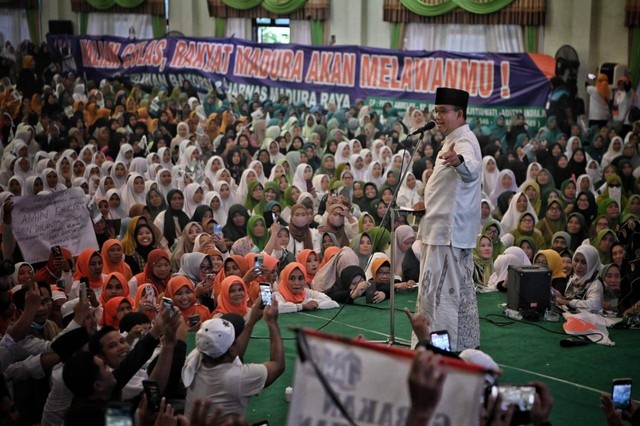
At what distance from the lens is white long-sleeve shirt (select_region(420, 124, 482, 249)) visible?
533cm

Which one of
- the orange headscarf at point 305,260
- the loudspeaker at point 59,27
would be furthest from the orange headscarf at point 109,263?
the loudspeaker at point 59,27

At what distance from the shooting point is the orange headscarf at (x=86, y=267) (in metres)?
7.10

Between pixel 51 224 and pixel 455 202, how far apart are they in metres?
3.83

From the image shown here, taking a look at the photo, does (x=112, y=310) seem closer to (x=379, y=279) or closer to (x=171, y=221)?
(x=379, y=279)

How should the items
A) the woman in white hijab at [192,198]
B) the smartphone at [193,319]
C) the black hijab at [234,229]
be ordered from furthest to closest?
the woman in white hijab at [192,198], the black hijab at [234,229], the smartphone at [193,319]

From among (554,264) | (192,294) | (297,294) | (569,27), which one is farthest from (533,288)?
(569,27)

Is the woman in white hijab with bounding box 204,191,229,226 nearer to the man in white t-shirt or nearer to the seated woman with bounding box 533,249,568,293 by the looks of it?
the seated woman with bounding box 533,249,568,293

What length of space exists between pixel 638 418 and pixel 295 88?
13983 millimetres

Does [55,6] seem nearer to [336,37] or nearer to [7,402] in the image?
[336,37]

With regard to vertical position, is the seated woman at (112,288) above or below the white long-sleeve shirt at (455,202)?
below

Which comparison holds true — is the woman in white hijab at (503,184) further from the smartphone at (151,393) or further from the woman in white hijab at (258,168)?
the smartphone at (151,393)

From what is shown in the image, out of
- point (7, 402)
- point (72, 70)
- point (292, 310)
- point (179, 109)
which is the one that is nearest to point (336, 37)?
point (179, 109)

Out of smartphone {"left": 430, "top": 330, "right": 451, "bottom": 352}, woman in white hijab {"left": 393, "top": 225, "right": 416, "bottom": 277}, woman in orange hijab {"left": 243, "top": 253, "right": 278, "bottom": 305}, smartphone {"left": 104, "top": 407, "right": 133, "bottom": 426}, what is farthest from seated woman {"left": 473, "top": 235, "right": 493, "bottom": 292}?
smartphone {"left": 104, "top": 407, "right": 133, "bottom": 426}

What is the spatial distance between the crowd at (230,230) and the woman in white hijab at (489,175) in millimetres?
29
